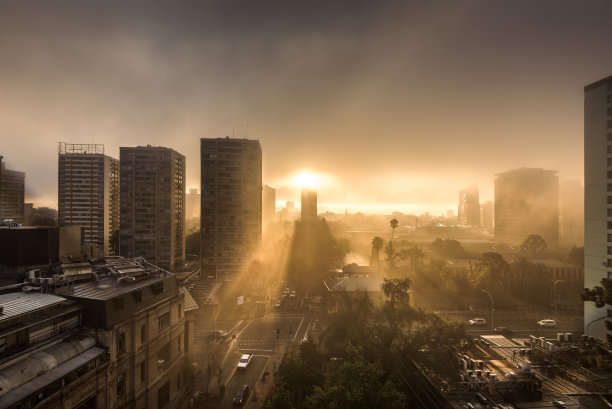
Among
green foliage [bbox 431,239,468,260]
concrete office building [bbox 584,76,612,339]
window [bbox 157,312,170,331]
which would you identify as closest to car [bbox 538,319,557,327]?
concrete office building [bbox 584,76,612,339]

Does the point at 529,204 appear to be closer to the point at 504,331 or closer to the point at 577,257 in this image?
the point at 577,257

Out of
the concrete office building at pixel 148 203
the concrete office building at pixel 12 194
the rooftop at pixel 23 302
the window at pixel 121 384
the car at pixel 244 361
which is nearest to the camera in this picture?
the rooftop at pixel 23 302

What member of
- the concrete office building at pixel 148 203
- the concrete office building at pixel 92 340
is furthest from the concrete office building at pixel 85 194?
the concrete office building at pixel 92 340

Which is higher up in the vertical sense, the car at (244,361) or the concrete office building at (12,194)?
the concrete office building at (12,194)

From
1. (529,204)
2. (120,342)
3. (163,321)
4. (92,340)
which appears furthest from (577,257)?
(92,340)

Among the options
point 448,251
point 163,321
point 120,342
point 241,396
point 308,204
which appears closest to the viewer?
point 120,342

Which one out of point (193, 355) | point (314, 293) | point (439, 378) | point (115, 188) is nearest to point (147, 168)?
point (115, 188)

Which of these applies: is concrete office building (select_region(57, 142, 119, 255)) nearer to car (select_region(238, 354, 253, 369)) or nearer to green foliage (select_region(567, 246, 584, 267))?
car (select_region(238, 354, 253, 369))

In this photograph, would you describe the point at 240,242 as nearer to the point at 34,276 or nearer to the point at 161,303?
the point at 161,303

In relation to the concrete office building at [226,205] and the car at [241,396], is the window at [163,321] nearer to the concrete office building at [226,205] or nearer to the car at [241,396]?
the car at [241,396]
